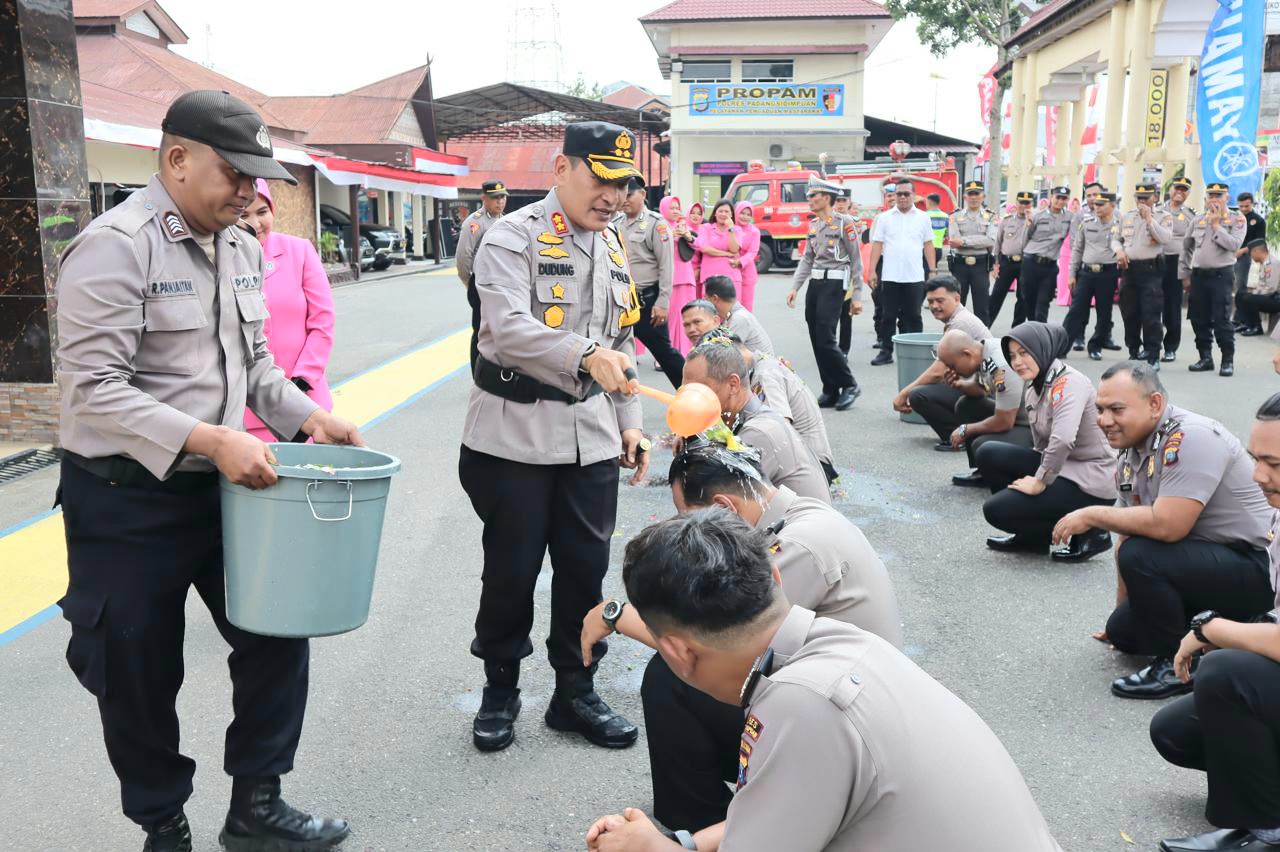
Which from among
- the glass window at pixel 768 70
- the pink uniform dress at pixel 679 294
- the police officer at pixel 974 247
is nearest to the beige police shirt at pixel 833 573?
the pink uniform dress at pixel 679 294

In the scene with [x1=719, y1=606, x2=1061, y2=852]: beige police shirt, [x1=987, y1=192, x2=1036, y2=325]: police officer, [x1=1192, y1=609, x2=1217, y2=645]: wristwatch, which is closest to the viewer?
[x1=719, y1=606, x2=1061, y2=852]: beige police shirt

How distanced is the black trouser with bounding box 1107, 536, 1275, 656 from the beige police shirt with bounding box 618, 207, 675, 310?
18.6ft

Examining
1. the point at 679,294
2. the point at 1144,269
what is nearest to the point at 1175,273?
the point at 1144,269

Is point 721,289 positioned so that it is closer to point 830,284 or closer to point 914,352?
point 914,352

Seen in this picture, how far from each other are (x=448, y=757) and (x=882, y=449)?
5.49 metres

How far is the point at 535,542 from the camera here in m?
3.76

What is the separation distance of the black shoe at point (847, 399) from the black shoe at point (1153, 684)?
578 cm

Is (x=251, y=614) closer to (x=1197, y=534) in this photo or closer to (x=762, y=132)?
(x=1197, y=534)

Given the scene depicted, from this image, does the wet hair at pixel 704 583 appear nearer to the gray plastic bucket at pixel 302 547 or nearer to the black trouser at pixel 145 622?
the gray plastic bucket at pixel 302 547

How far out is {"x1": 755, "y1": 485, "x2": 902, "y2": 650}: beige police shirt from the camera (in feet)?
9.30

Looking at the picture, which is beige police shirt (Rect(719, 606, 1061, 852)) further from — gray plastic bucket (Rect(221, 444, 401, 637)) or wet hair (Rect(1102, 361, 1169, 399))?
wet hair (Rect(1102, 361, 1169, 399))

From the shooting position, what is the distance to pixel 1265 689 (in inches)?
120

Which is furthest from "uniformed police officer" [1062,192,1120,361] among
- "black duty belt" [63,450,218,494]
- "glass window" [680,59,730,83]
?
"glass window" [680,59,730,83]

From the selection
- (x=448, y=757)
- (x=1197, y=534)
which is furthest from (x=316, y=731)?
(x=1197, y=534)
